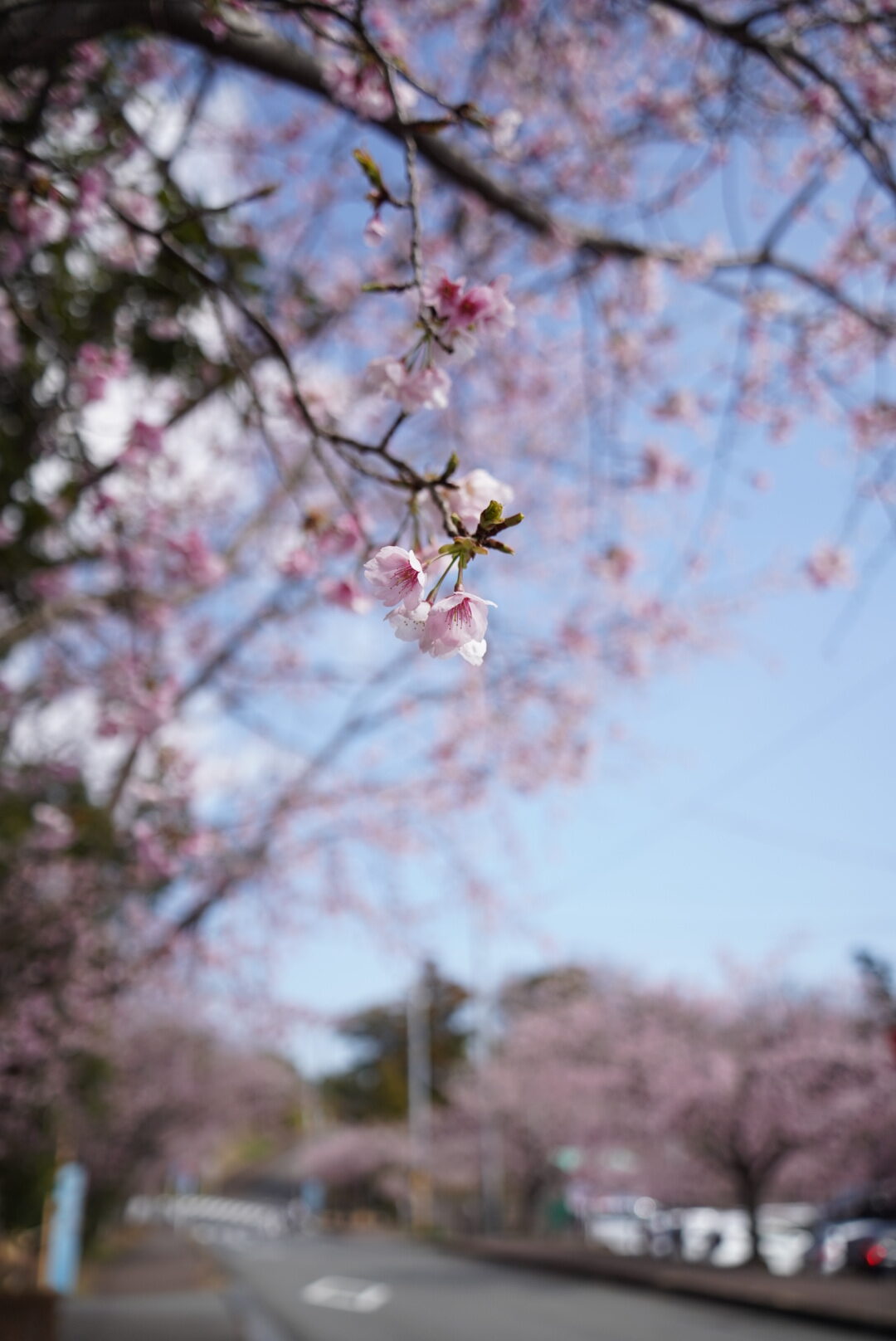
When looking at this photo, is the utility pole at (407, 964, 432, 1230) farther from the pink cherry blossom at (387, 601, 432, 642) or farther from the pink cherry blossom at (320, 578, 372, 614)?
the pink cherry blossom at (387, 601, 432, 642)

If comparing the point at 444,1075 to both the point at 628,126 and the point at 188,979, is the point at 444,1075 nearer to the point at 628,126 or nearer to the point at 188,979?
the point at 188,979

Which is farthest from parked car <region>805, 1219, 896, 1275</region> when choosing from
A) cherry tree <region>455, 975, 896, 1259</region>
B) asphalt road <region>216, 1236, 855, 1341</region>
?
asphalt road <region>216, 1236, 855, 1341</region>

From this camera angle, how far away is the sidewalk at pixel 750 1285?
29.0ft

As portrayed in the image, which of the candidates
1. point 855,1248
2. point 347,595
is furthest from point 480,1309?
point 347,595

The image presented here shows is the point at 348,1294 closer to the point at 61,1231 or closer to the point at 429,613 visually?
the point at 61,1231

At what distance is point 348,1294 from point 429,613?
45.3 ft

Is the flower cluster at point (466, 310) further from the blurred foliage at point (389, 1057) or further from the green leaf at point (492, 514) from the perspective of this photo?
the blurred foliage at point (389, 1057)

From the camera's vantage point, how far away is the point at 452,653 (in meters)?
1.34

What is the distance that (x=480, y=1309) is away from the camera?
1041 cm

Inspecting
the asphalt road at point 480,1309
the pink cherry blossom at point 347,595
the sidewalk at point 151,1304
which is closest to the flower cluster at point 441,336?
the pink cherry blossom at point 347,595

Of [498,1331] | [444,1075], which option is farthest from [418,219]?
[444,1075]

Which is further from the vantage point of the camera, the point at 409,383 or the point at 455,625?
the point at 409,383

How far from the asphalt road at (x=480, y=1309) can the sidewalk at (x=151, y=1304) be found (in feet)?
2.23

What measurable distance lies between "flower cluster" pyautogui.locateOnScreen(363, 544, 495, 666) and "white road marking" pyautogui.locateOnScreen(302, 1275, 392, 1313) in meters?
11.7
